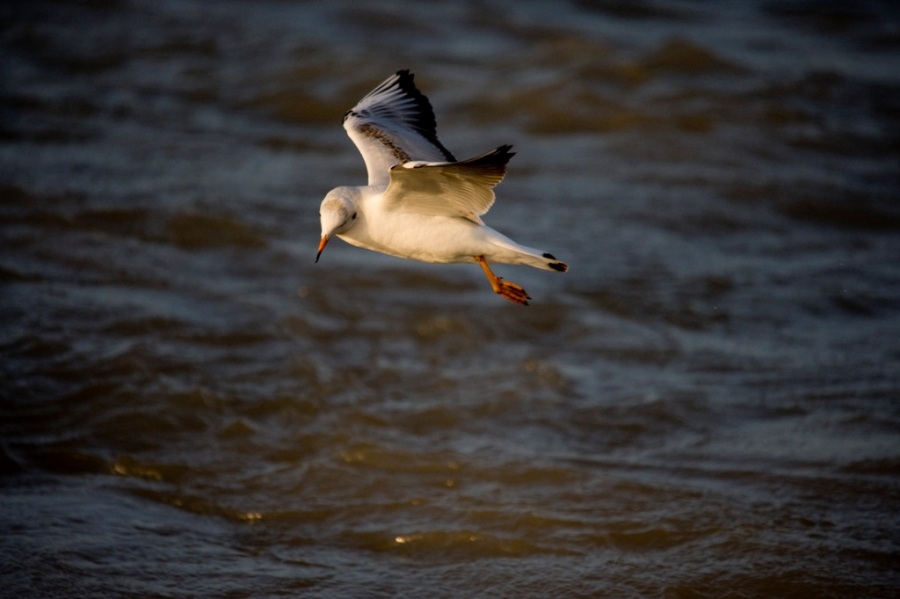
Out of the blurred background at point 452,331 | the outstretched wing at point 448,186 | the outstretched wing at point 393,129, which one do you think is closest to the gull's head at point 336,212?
the outstretched wing at point 448,186

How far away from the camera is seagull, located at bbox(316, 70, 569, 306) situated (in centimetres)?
525

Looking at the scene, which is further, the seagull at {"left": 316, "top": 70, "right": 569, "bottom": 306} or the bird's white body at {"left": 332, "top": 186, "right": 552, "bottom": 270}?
the bird's white body at {"left": 332, "top": 186, "right": 552, "bottom": 270}

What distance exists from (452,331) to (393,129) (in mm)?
2911

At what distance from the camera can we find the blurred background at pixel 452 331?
6.36 m

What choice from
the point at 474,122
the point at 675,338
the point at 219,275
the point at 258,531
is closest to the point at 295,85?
the point at 474,122

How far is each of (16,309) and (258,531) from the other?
335 centimetres

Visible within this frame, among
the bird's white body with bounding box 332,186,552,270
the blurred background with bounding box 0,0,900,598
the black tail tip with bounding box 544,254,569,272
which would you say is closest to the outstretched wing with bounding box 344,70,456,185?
the bird's white body with bounding box 332,186,552,270

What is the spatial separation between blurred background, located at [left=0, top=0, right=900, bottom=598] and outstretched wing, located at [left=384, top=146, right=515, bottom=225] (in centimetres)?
186

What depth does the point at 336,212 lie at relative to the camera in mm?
5359

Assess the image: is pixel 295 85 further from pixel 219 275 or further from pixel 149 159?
pixel 219 275

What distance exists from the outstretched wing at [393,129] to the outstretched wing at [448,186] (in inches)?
15.6

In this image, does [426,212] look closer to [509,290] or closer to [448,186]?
[448,186]

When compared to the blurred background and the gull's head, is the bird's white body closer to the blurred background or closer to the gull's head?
the gull's head

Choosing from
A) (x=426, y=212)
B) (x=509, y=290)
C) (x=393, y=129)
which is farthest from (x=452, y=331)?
(x=426, y=212)
